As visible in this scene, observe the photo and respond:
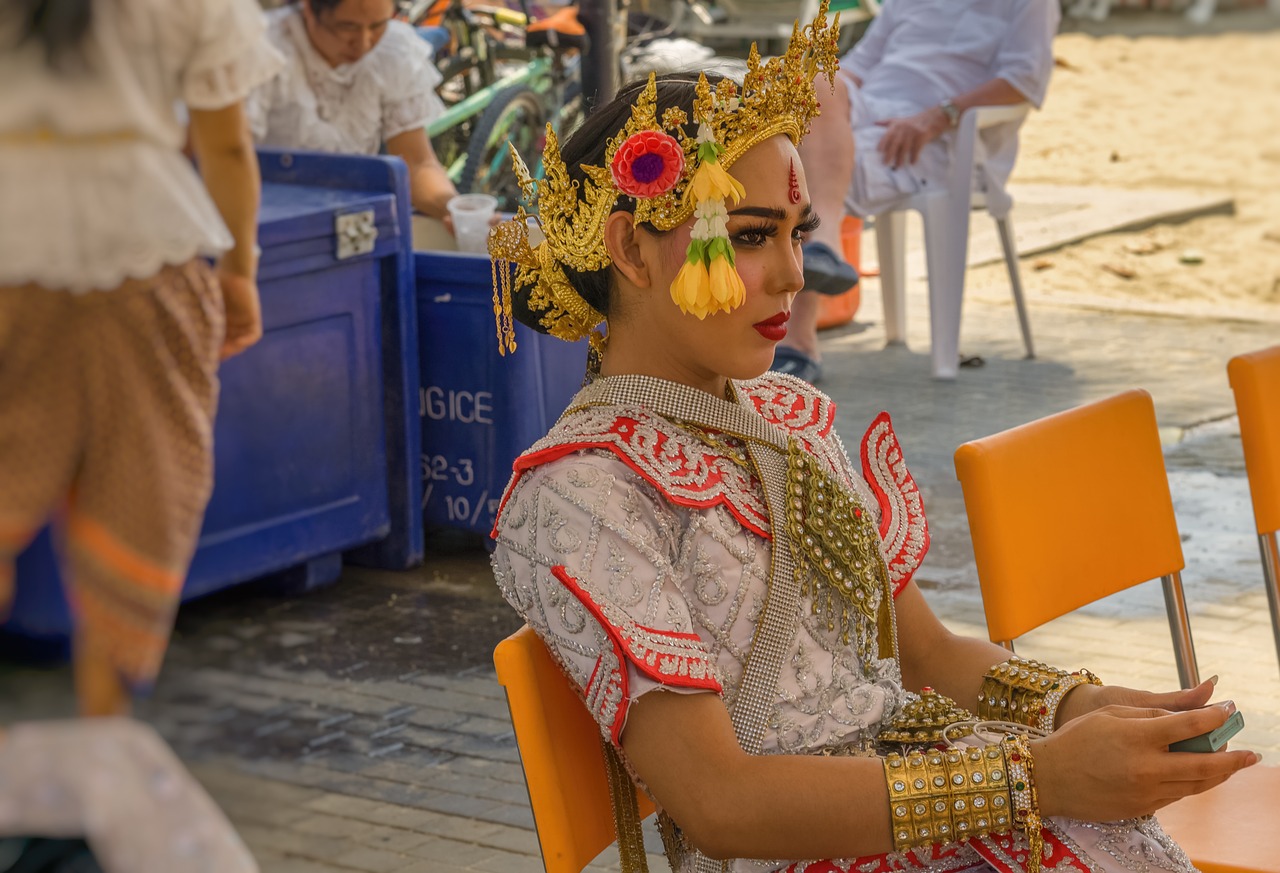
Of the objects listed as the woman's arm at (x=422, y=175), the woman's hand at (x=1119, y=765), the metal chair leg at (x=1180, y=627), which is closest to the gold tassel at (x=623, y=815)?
the woman's hand at (x=1119, y=765)

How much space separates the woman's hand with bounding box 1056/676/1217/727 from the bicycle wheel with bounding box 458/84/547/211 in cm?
600

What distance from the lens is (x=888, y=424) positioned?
2057 millimetres

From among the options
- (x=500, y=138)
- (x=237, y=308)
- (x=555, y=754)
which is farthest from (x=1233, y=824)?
(x=500, y=138)

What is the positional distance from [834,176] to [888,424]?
4.32 metres

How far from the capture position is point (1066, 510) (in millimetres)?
2303

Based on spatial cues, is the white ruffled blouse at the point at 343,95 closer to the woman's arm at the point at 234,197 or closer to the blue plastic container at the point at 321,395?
the blue plastic container at the point at 321,395

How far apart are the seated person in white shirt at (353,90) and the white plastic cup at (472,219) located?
0.49 feet

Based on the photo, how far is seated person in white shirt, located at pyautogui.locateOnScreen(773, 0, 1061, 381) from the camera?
6.23 m

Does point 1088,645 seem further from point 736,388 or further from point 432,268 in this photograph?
point 736,388

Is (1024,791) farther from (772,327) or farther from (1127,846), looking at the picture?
(772,327)

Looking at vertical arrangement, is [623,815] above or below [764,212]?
below

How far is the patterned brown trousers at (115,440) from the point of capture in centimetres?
136

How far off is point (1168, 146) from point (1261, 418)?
384 inches

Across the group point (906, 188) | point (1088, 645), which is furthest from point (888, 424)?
point (906, 188)
